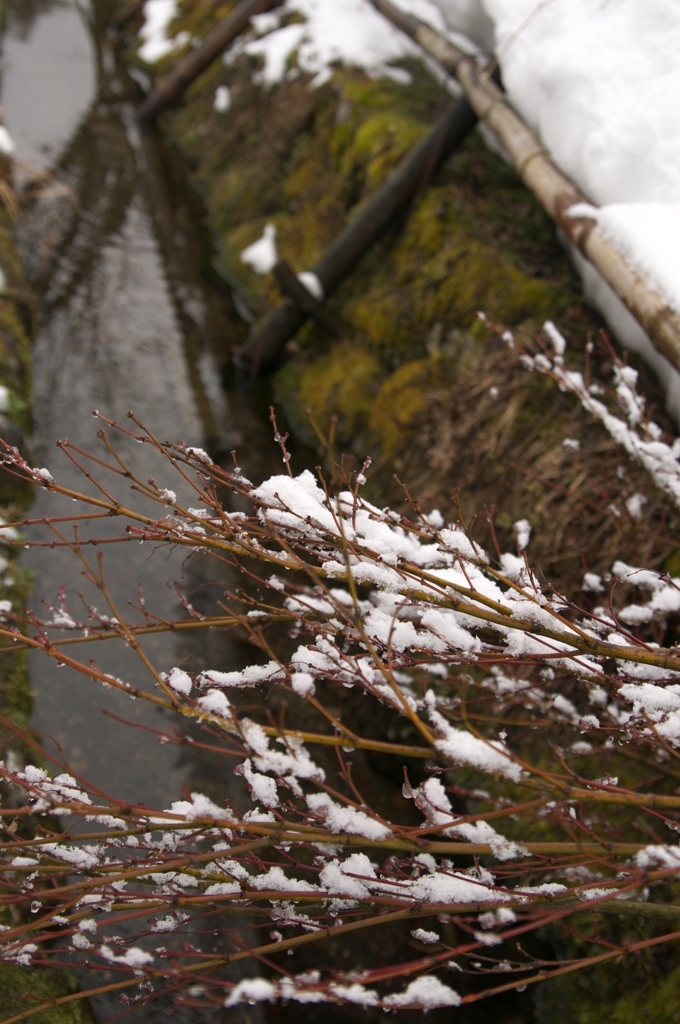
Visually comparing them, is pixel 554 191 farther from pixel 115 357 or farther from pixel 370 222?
pixel 115 357

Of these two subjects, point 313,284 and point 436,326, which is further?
point 313,284

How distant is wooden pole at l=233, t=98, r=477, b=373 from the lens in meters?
4.73

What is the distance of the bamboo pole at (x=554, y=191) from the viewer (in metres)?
2.88

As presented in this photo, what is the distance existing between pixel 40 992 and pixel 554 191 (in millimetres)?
4309

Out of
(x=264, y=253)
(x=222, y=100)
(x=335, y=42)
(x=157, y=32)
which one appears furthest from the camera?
(x=157, y=32)

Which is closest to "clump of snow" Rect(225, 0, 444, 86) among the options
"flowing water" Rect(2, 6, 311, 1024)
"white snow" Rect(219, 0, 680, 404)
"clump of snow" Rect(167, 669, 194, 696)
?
"flowing water" Rect(2, 6, 311, 1024)

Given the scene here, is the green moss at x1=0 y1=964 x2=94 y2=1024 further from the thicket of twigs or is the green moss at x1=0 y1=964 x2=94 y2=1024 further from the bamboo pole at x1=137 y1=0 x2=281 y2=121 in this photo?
the bamboo pole at x1=137 y1=0 x2=281 y2=121

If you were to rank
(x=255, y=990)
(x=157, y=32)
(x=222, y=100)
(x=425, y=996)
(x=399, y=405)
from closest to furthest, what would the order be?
(x=255, y=990), (x=425, y=996), (x=399, y=405), (x=222, y=100), (x=157, y=32)

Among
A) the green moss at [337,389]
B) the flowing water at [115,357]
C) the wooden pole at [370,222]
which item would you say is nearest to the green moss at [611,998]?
the flowing water at [115,357]

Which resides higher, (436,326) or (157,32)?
(157,32)

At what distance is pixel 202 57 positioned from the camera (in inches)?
319

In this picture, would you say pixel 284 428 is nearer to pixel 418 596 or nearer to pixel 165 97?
pixel 418 596

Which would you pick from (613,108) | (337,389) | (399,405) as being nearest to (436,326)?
(399,405)

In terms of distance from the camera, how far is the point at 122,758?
302 centimetres
